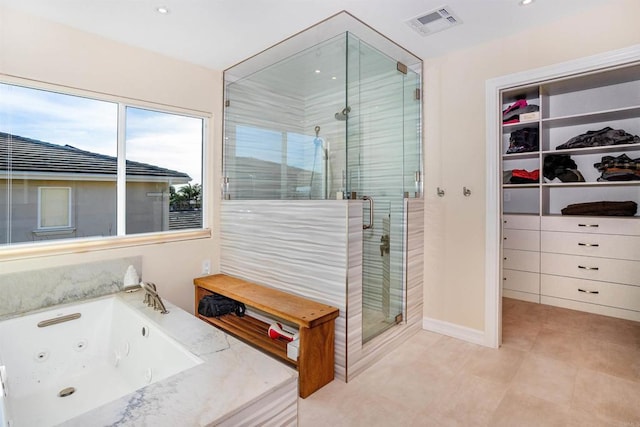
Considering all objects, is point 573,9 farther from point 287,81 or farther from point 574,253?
point 574,253

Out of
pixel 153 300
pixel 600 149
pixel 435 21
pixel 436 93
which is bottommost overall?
pixel 153 300

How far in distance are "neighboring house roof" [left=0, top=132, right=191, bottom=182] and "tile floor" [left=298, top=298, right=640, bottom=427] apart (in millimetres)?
2190

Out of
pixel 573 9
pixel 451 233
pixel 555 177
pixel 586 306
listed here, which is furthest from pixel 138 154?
pixel 586 306

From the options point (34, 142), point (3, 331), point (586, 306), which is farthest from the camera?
point (586, 306)

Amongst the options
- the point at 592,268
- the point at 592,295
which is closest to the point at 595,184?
the point at 592,268

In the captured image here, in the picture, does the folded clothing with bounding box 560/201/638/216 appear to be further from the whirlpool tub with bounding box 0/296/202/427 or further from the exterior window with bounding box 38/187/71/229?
the exterior window with bounding box 38/187/71/229

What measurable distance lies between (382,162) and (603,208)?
7.50ft

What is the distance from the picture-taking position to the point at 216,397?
119cm

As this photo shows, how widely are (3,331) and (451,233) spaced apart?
309 centimetres

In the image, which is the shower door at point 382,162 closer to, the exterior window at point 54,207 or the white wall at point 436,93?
the white wall at point 436,93

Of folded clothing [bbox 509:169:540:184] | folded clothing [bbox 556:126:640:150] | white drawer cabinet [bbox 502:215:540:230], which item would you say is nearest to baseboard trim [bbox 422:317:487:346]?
white drawer cabinet [bbox 502:215:540:230]

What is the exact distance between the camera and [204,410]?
1124 mm

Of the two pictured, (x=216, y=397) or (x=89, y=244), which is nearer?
(x=216, y=397)

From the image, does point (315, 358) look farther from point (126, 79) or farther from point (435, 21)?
point (126, 79)
